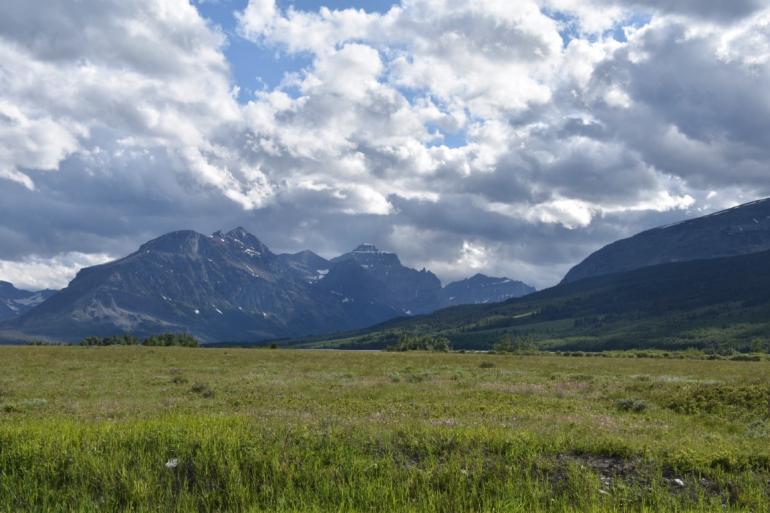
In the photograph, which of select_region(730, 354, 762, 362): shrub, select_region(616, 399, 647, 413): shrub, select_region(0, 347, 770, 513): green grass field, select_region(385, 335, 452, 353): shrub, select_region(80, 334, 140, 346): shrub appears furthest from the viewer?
select_region(385, 335, 452, 353): shrub

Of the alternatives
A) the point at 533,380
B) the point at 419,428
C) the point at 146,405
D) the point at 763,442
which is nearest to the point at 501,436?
the point at 419,428

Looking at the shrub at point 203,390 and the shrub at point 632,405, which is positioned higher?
the shrub at point 203,390

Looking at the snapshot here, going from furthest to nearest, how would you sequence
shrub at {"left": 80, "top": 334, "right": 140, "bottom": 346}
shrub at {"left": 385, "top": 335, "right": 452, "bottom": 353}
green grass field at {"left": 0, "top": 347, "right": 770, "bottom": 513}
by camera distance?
shrub at {"left": 385, "top": 335, "right": 452, "bottom": 353}
shrub at {"left": 80, "top": 334, "right": 140, "bottom": 346}
green grass field at {"left": 0, "top": 347, "right": 770, "bottom": 513}

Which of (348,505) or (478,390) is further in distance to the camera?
(478,390)

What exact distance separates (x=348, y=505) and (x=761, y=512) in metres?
7.24

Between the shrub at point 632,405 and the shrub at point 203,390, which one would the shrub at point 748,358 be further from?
the shrub at point 203,390

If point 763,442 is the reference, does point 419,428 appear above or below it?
above

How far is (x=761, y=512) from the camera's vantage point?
30.8 feet

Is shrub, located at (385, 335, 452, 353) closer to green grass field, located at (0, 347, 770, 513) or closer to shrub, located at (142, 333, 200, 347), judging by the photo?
shrub, located at (142, 333, 200, 347)

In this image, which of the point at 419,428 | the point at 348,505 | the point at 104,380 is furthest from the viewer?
the point at 104,380

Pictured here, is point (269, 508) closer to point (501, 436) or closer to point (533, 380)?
point (501, 436)

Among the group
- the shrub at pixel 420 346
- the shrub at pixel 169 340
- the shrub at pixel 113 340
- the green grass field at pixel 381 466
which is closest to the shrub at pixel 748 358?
the shrub at pixel 420 346

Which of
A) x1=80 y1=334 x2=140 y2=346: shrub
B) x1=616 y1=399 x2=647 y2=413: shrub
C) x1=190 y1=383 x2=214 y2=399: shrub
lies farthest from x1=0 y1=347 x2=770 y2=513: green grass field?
x1=80 y1=334 x2=140 y2=346: shrub

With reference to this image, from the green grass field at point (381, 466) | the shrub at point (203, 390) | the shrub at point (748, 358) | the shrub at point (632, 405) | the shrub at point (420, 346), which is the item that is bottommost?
the shrub at point (748, 358)
